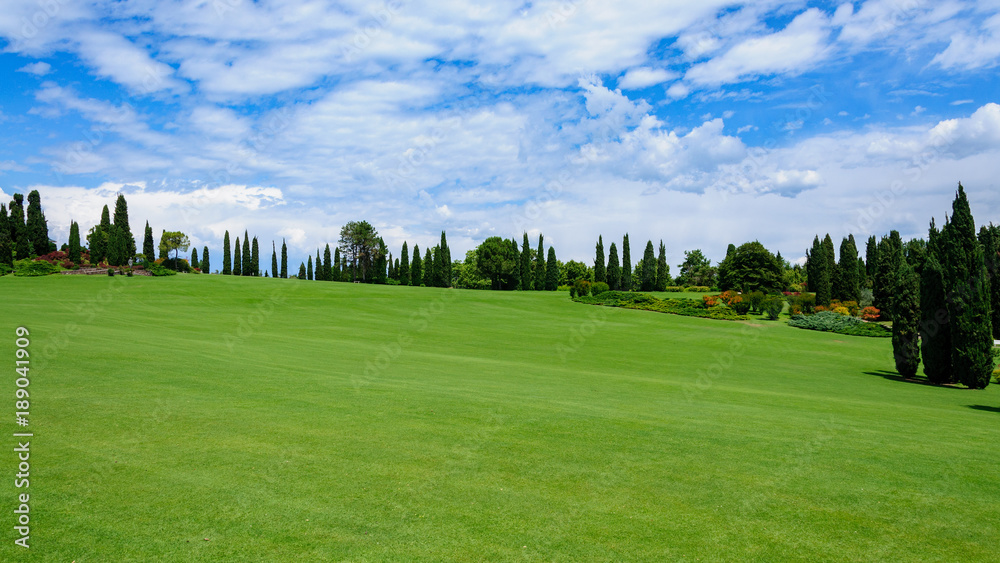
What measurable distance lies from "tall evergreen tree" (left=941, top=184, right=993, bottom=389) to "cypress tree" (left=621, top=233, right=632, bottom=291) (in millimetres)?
62971

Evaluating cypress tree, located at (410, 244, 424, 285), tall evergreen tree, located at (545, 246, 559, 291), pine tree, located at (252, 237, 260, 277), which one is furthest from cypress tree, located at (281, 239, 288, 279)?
tall evergreen tree, located at (545, 246, 559, 291)

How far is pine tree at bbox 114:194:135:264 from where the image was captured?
68.1 metres

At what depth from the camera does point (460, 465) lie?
7.32m

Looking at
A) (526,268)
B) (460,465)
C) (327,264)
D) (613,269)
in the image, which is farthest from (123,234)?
(460,465)

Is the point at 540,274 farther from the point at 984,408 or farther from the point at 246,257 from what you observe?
the point at 984,408

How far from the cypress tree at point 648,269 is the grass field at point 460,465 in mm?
74590

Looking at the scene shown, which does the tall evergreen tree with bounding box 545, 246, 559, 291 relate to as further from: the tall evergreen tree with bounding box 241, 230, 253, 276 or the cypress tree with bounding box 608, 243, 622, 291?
the tall evergreen tree with bounding box 241, 230, 253, 276

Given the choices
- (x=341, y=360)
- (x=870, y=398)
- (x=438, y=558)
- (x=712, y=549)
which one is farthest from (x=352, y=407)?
(x=870, y=398)

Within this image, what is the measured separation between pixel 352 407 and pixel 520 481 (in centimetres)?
471

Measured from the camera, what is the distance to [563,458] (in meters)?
7.92

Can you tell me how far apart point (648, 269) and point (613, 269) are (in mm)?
7056

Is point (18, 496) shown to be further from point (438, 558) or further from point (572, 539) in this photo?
point (572, 539)

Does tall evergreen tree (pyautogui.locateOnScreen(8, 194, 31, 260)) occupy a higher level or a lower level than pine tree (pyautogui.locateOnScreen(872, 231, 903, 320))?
higher

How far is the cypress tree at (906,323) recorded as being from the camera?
2578 centimetres
